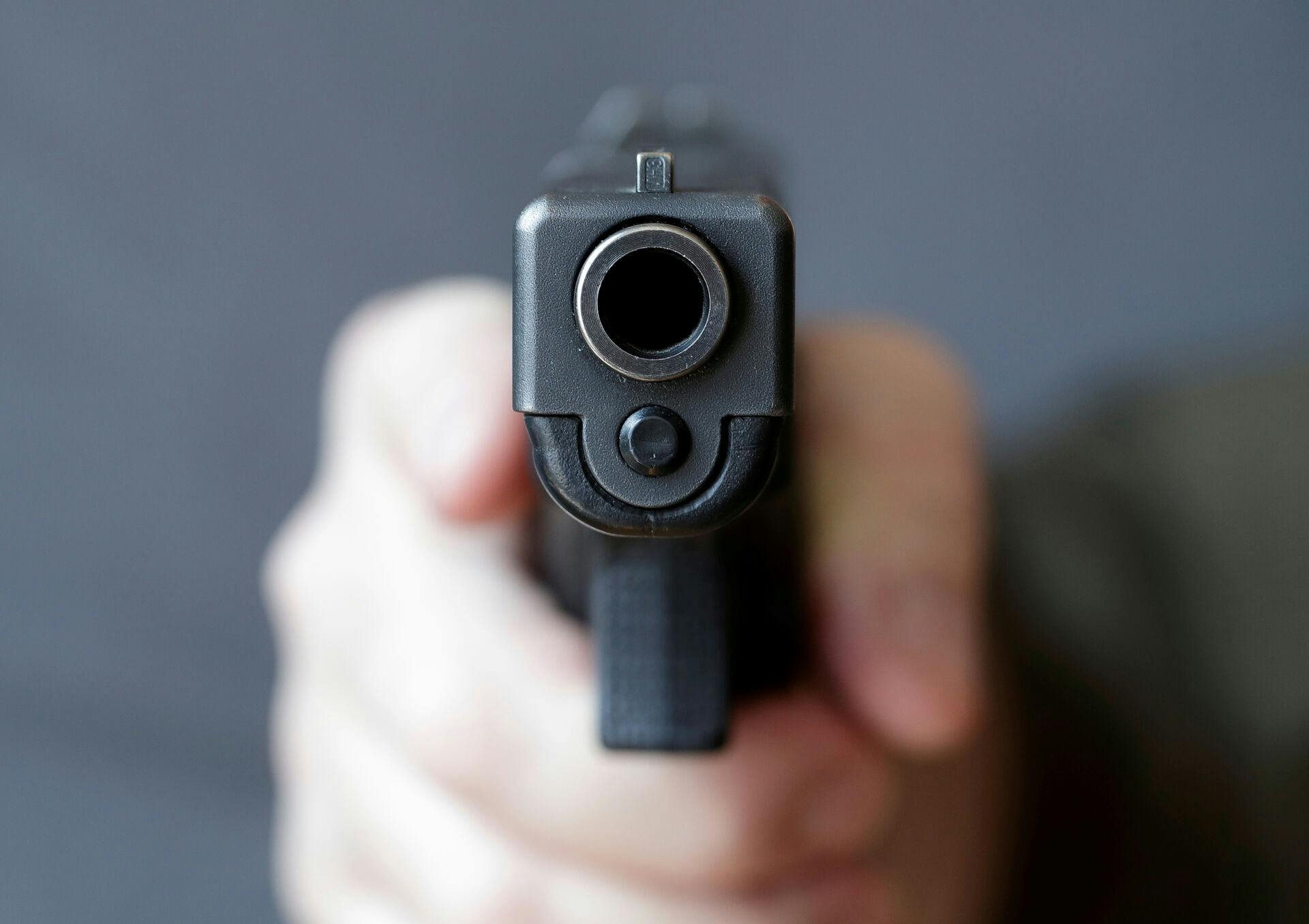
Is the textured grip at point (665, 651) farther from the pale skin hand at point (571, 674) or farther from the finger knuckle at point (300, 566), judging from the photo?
the finger knuckle at point (300, 566)

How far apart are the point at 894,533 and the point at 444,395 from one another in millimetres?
205

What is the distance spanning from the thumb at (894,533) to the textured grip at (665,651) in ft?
0.32

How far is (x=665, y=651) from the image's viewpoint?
325 millimetres

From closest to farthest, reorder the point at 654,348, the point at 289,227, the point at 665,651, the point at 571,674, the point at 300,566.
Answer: the point at 654,348, the point at 665,651, the point at 571,674, the point at 300,566, the point at 289,227

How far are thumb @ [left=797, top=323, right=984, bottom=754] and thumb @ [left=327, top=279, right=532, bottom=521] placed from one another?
0.39 ft

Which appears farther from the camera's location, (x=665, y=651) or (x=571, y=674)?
(x=571, y=674)

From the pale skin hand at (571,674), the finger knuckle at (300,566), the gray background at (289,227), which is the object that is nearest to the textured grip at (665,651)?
the pale skin hand at (571,674)

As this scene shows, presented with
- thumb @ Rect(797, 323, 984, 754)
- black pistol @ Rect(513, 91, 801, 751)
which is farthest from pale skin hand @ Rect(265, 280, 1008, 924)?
black pistol @ Rect(513, 91, 801, 751)

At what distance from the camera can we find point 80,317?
88cm

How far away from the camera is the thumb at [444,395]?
0.42 m

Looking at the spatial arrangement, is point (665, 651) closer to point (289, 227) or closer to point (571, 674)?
point (571, 674)

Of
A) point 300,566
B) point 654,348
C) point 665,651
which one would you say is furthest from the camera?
point 300,566

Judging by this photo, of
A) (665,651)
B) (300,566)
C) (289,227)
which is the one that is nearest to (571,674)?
(665,651)

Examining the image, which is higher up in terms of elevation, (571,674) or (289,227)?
(289,227)
